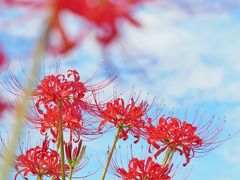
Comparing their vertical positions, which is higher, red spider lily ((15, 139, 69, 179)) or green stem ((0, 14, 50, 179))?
red spider lily ((15, 139, 69, 179))

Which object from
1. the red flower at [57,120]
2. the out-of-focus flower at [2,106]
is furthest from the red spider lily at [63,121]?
the out-of-focus flower at [2,106]

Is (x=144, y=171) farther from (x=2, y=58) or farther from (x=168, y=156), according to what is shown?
(x=2, y=58)

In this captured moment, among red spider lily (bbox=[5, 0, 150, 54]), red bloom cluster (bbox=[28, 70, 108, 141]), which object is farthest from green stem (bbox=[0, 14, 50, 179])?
red bloom cluster (bbox=[28, 70, 108, 141])

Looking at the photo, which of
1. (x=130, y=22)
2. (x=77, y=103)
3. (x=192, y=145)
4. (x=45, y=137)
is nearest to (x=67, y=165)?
(x=45, y=137)

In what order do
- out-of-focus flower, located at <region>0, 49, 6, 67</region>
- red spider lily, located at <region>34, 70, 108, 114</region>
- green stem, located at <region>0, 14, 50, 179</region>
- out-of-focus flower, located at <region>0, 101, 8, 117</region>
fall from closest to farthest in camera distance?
1. green stem, located at <region>0, 14, 50, 179</region>
2. out-of-focus flower, located at <region>0, 49, 6, 67</region>
3. out-of-focus flower, located at <region>0, 101, 8, 117</region>
4. red spider lily, located at <region>34, 70, 108, 114</region>

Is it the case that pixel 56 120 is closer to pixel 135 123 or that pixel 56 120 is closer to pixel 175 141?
pixel 135 123

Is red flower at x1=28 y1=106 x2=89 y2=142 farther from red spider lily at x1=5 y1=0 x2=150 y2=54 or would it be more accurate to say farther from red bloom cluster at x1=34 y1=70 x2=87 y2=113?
red spider lily at x1=5 y1=0 x2=150 y2=54

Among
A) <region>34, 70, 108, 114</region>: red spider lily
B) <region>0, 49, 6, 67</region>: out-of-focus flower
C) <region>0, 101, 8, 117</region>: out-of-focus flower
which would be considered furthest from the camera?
<region>34, 70, 108, 114</region>: red spider lily
